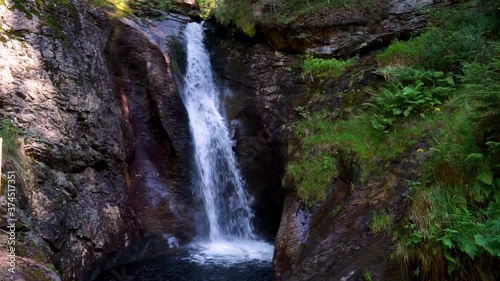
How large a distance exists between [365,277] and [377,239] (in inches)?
22.1

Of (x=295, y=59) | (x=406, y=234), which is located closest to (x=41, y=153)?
(x=406, y=234)

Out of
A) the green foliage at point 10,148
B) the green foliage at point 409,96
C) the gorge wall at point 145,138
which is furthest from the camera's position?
the green foliage at point 409,96

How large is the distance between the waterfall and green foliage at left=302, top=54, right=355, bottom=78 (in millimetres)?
2687

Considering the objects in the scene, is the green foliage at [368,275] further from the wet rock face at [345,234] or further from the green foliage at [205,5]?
the green foliage at [205,5]

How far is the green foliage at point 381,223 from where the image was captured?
4.38 m

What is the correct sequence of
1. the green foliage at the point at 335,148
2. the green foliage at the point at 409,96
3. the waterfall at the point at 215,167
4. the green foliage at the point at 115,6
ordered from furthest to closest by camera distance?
the green foliage at the point at 115,6
the waterfall at the point at 215,167
the green foliage at the point at 409,96
the green foliage at the point at 335,148

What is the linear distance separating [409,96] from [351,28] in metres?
3.72

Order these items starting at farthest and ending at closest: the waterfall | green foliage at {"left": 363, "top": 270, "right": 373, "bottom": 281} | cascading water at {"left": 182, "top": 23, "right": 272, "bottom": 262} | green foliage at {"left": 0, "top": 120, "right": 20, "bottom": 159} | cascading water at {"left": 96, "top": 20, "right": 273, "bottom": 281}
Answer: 1. the waterfall
2. cascading water at {"left": 182, "top": 23, "right": 272, "bottom": 262}
3. cascading water at {"left": 96, "top": 20, "right": 273, "bottom": 281}
4. green foliage at {"left": 0, "top": 120, "right": 20, "bottom": 159}
5. green foliage at {"left": 363, "top": 270, "right": 373, "bottom": 281}

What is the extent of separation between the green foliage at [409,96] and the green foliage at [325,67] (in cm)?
188

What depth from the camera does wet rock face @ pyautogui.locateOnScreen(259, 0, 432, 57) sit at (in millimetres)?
8891

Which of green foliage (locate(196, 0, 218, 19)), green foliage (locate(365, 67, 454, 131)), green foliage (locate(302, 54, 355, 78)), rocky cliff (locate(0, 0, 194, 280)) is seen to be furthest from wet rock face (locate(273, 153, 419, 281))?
green foliage (locate(196, 0, 218, 19))

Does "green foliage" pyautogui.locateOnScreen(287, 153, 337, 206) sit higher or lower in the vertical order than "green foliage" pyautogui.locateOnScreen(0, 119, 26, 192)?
lower

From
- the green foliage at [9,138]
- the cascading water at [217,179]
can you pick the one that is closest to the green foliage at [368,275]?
the cascading water at [217,179]

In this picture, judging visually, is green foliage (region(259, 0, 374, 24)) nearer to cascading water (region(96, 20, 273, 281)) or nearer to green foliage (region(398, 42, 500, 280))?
cascading water (region(96, 20, 273, 281))
